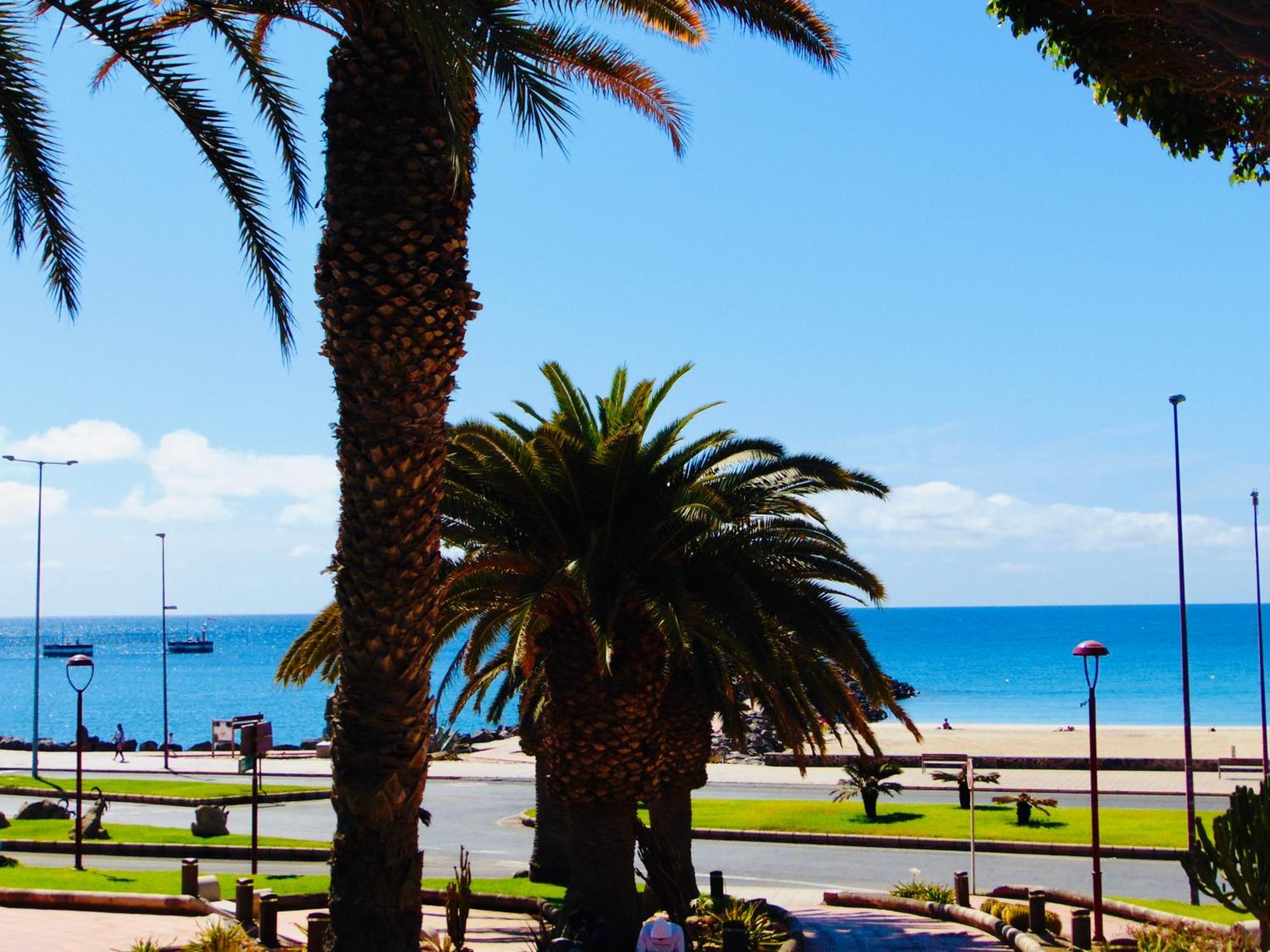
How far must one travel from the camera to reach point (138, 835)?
1024 inches

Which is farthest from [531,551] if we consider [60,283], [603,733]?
[60,283]

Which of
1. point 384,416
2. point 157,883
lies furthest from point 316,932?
point 157,883

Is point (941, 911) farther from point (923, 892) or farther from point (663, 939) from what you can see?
point (663, 939)

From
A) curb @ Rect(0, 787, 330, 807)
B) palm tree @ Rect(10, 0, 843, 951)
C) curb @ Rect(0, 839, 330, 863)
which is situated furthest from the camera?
curb @ Rect(0, 787, 330, 807)

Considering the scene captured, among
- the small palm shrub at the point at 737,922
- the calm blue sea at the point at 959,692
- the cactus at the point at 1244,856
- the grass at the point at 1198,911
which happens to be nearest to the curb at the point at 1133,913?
the grass at the point at 1198,911

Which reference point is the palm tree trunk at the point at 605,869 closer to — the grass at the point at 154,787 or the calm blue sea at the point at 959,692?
the grass at the point at 154,787

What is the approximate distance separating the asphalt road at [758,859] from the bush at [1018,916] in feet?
13.8

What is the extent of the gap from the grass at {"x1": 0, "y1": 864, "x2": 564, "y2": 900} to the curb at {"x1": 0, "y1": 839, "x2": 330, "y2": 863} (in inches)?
135

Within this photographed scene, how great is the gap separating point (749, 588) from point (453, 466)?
3.81 m

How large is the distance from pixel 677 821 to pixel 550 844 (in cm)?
413

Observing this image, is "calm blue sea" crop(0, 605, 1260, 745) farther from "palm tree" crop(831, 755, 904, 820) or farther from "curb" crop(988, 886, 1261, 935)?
"curb" crop(988, 886, 1261, 935)

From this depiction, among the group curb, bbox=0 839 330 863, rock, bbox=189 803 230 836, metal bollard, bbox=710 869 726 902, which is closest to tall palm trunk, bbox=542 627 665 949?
metal bollard, bbox=710 869 726 902

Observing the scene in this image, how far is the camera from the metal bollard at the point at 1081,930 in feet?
50.1

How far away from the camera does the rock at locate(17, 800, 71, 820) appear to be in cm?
2814
